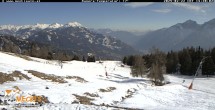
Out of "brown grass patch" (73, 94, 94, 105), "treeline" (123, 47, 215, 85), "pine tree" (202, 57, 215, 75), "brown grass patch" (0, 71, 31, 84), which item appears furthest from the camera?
"pine tree" (202, 57, 215, 75)

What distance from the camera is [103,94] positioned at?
129ft

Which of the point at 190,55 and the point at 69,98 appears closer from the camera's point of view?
the point at 69,98

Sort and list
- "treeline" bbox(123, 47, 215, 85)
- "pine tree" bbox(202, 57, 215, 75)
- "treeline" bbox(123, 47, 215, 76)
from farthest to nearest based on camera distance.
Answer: "treeline" bbox(123, 47, 215, 76)
"pine tree" bbox(202, 57, 215, 75)
"treeline" bbox(123, 47, 215, 85)

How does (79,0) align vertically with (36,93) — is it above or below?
above

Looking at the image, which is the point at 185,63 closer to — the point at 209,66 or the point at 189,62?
the point at 189,62

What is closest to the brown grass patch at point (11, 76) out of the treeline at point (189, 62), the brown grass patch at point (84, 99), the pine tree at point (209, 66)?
the brown grass patch at point (84, 99)

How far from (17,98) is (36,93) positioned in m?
2.93

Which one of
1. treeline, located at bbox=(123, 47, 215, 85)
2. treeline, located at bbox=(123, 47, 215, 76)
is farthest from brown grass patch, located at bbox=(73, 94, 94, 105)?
treeline, located at bbox=(123, 47, 215, 76)

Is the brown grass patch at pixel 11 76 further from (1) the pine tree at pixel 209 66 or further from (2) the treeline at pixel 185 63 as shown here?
(1) the pine tree at pixel 209 66

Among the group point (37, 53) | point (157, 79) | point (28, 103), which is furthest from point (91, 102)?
point (37, 53)

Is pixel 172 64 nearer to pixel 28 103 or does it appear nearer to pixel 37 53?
pixel 37 53

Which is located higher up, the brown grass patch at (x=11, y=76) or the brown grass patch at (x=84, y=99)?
the brown grass patch at (x=11, y=76)

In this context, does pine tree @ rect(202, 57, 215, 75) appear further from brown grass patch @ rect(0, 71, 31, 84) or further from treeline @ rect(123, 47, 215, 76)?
brown grass patch @ rect(0, 71, 31, 84)

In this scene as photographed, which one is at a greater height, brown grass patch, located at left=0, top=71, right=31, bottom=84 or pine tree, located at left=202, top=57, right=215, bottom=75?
brown grass patch, located at left=0, top=71, right=31, bottom=84
